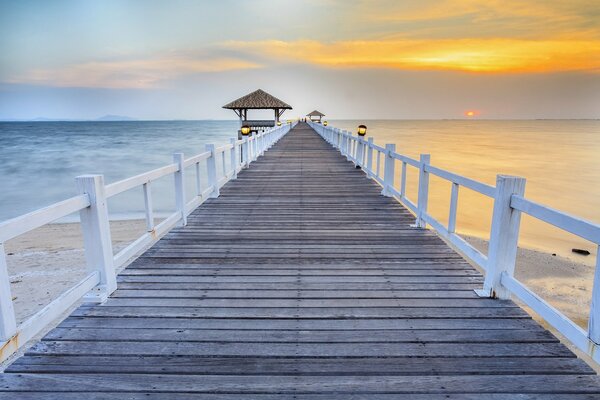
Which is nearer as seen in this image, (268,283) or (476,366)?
(476,366)

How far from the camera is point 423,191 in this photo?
590 cm

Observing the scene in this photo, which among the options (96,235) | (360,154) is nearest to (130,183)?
(96,235)

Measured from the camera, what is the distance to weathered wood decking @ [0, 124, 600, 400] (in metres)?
2.36

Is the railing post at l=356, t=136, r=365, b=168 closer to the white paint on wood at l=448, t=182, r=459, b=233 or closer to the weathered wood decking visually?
the weathered wood decking

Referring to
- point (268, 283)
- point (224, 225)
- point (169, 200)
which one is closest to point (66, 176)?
point (169, 200)

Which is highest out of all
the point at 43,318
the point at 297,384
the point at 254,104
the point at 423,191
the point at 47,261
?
the point at 254,104

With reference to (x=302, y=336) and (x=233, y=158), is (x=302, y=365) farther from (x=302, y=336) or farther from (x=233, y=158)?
(x=233, y=158)

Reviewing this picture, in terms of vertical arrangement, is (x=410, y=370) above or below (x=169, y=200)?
above

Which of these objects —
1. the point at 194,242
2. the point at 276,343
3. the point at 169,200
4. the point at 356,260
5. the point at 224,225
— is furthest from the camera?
the point at 169,200

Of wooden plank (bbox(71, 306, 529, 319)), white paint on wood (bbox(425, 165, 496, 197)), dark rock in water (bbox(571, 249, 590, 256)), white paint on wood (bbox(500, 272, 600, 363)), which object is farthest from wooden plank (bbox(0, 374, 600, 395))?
dark rock in water (bbox(571, 249, 590, 256))

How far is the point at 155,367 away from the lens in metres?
2.54

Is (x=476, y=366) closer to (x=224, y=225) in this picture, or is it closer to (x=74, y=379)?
(x=74, y=379)

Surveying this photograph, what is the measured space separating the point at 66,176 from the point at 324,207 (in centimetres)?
3481

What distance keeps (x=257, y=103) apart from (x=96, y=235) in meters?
36.8
